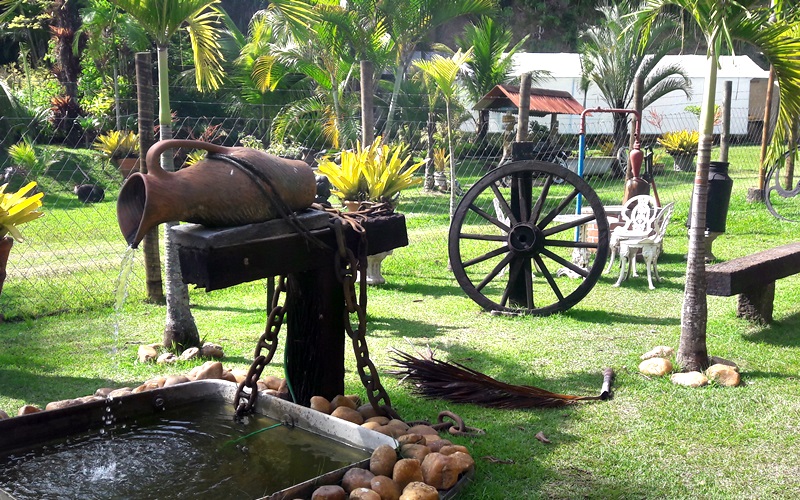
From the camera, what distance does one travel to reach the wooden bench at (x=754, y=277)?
19.0ft

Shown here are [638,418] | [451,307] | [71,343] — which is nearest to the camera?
[638,418]

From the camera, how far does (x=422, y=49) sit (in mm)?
30203

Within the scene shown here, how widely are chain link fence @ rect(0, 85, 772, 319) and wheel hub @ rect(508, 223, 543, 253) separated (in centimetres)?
245

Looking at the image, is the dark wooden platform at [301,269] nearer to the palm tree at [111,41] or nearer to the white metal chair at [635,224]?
the white metal chair at [635,224]

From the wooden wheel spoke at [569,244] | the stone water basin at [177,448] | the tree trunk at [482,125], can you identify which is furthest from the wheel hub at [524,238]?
the tree trunk at [482,125]

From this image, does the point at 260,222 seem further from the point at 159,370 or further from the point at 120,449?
the point at 159,370

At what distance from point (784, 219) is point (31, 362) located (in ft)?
35.6

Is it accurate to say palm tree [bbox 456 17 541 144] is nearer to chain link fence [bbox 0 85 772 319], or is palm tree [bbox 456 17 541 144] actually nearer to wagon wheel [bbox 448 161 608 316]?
chain link fence [bbox 0 85 772 319]

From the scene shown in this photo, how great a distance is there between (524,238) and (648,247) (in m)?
1.92

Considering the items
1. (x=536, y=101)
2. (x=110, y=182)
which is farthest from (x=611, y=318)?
(x=536, y=101)

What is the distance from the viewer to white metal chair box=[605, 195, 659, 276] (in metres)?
8.77

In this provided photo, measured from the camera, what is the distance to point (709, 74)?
5.15 metres

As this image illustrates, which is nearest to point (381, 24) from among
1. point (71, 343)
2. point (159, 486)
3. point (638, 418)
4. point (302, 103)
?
point (302, 103)

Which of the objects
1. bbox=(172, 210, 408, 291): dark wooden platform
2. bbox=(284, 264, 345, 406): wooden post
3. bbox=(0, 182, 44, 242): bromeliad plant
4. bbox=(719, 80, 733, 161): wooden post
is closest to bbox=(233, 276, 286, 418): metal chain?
bbox=(284, 264, 345, 406): wooden post
